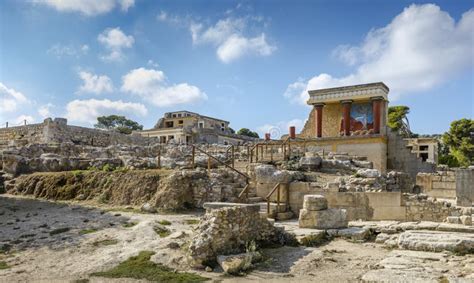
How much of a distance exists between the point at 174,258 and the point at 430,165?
1850 centimetres

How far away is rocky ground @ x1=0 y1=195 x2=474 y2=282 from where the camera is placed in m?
7.35

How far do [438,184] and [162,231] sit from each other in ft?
42.6

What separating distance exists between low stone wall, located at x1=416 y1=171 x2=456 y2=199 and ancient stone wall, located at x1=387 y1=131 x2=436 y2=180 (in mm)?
4992

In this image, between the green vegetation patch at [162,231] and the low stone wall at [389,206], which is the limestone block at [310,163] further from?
the green vegetation patch at [162,231]

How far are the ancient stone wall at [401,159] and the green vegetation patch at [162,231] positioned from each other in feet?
55.2

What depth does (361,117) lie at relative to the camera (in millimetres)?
26875

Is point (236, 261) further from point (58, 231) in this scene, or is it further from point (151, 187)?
point (151, 187)

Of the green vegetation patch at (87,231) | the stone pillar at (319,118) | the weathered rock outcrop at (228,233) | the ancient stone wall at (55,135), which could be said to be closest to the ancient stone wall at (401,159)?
the stone pillar at (319,118)

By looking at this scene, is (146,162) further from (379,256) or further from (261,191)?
(379,256)

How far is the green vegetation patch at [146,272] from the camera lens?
7488mm

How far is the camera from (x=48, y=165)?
21.2 meters

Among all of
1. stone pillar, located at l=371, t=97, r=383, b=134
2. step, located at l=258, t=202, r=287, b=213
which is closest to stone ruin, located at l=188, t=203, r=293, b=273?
step, located at l=258, t=202, r=287, b=213

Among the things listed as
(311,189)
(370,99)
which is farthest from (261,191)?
(370,99)

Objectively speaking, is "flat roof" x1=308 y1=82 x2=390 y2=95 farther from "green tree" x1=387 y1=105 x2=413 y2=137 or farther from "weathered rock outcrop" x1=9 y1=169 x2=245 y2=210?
"green tree" x1=387 y1=105 x2=413 y2=137
